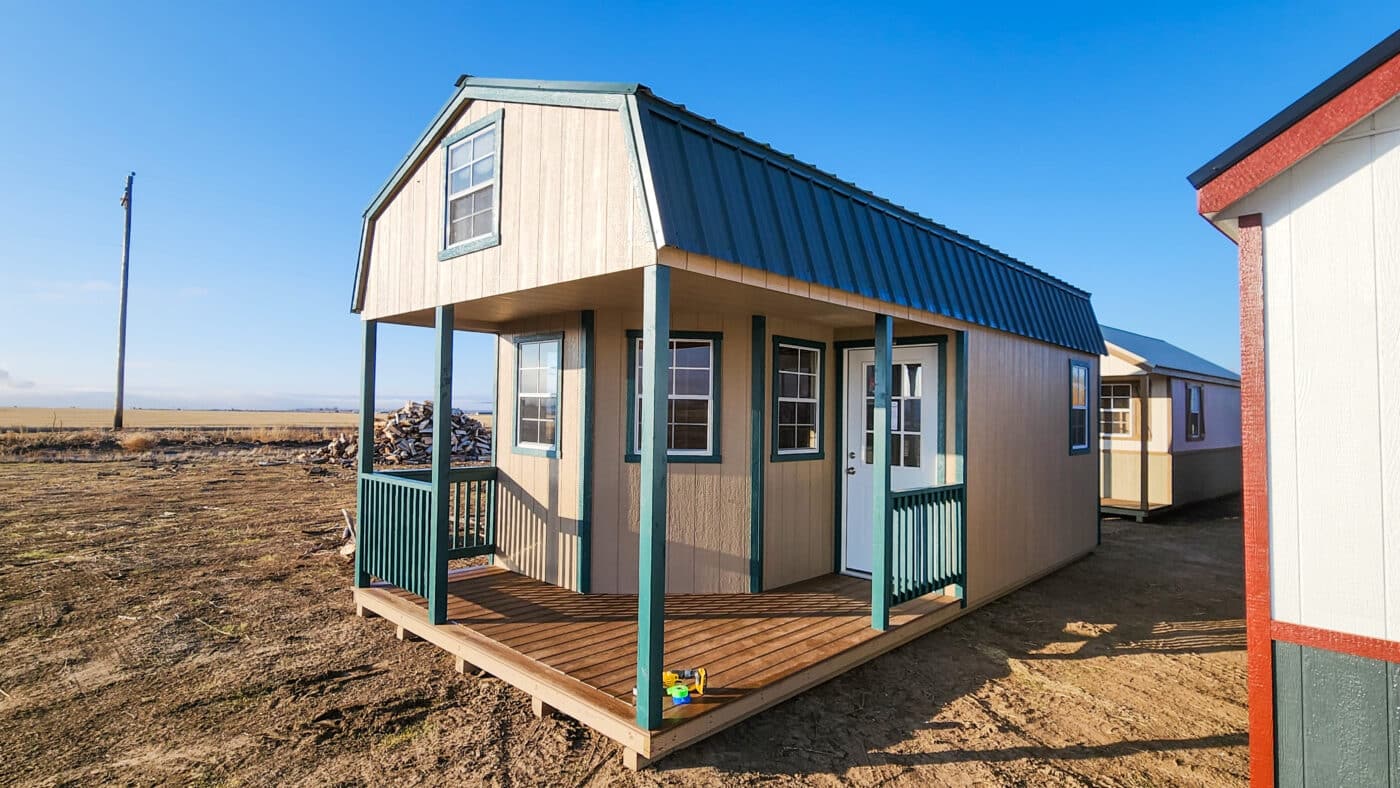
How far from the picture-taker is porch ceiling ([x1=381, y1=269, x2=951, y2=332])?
14.3 feet

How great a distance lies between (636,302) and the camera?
540 centimetres

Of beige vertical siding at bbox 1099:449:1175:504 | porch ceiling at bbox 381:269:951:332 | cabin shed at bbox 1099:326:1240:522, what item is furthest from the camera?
beige vertical siding at bbox 1099:449:1175:504

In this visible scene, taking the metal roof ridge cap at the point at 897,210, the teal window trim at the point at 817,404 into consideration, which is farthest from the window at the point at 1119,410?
the teal window trim at the point at 817,404

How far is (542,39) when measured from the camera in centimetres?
871

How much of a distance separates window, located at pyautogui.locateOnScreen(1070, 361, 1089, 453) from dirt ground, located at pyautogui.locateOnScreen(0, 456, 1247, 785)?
1.77m

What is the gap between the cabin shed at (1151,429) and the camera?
11.9 metres

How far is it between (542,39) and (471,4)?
4.45ft

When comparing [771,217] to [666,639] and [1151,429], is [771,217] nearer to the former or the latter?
[666,639]

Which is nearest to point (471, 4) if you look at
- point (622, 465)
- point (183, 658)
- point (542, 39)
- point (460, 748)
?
point (542, 39)

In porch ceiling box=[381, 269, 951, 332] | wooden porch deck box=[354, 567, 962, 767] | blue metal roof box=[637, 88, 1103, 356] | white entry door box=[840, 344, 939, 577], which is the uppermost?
blue metal roof box=[637, 88, 1103, 356]

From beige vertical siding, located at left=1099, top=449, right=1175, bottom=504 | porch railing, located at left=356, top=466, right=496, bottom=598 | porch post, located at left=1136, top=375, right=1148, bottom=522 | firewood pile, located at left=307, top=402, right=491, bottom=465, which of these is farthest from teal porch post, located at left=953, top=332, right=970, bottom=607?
firewood pile, located at left=307, top=402, right=491, bottom=465

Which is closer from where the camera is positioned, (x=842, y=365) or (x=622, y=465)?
(x=622, y=465)

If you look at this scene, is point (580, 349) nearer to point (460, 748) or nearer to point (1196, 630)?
point (460, 748)

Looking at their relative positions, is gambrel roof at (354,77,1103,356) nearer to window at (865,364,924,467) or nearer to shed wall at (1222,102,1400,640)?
window at (865,364,924,467)
